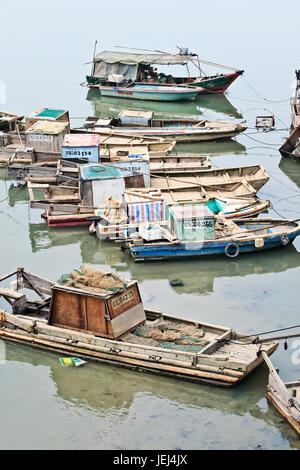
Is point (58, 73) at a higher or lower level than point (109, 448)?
higher

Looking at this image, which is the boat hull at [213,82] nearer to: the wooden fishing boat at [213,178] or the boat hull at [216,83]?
the boat hull at [216,83]

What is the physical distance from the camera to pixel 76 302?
14.8 meters

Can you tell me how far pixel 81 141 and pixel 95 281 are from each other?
38.7ft

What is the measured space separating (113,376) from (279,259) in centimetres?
821

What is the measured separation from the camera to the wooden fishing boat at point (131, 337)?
1391 centimetres

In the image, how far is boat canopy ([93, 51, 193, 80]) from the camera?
42.3 m

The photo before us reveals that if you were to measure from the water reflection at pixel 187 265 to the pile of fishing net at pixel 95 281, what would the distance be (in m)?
4.08

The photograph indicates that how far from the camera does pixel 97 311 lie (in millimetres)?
14680

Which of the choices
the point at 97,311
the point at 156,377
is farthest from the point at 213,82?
the point at 156,377

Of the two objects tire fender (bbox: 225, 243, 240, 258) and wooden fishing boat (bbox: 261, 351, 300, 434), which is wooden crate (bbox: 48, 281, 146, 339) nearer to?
wooden fishing boat (bbox: 261, 351, 300, 434)

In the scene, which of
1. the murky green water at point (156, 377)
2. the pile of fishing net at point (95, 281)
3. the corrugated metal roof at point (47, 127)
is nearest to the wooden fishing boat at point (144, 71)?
the murky green water at point (156, 377)

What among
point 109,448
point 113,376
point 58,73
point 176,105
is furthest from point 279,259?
point 58,73

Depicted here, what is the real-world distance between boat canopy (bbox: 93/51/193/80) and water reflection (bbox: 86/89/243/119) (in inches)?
68.1

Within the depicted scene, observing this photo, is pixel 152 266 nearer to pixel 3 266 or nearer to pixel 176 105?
pixel 3 266
